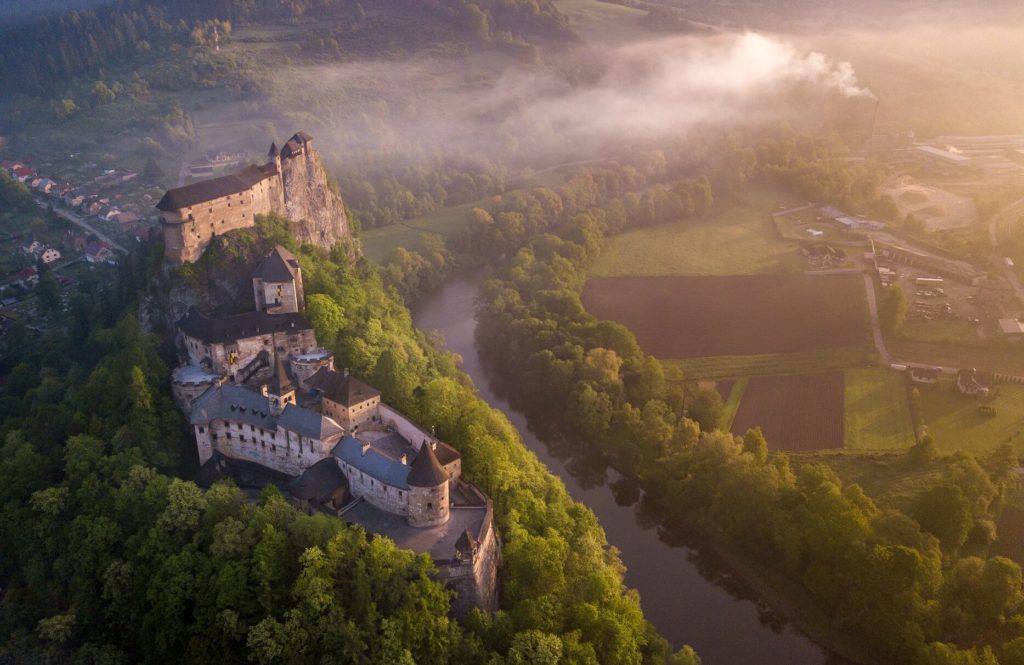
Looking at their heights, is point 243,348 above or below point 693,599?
above

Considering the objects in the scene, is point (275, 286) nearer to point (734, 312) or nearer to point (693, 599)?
point (693, 599)

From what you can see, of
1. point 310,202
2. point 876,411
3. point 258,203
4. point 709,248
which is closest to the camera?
point 258,203

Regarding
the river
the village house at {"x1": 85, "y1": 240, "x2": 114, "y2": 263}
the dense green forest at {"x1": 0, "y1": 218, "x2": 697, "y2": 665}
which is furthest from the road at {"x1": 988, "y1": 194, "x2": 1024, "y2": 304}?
the village house at {"x1": 85, "y1": 240, "x2": 114, "y2": 263}

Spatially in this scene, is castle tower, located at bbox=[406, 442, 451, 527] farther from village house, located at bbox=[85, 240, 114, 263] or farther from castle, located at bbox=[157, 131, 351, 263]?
village house, located at bbox=[85, 240, 114, 263]

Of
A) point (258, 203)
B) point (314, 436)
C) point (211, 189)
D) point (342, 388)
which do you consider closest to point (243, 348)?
point (342, 388)

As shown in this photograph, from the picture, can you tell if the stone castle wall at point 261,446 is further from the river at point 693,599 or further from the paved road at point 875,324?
the paved road at point 875,324

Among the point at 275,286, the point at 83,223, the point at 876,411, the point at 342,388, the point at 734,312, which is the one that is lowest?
the point at 734,312

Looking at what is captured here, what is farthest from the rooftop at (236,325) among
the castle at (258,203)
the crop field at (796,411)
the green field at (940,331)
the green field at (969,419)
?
the green field at (940,331)
